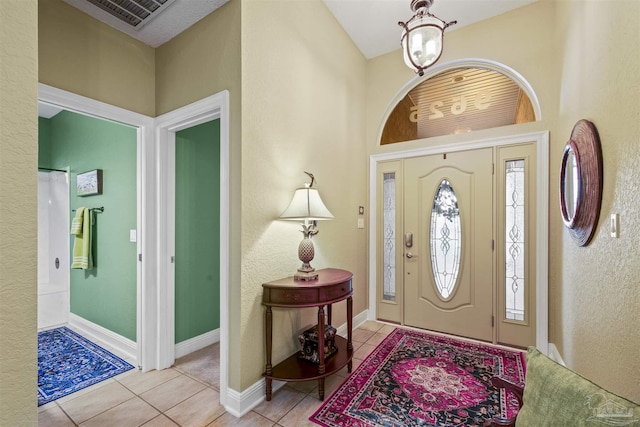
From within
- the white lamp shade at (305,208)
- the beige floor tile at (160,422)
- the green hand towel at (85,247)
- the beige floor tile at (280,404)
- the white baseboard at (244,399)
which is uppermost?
the white lamp shade at (305,208)

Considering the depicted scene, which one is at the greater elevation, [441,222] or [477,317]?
[441,222]

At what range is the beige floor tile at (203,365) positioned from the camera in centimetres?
235

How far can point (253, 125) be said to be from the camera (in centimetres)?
201

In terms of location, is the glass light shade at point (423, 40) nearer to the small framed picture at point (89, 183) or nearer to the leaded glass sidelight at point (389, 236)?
the leaded glass sidelight at point (389, 236)

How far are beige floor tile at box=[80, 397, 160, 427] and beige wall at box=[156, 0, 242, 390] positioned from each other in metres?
0.57

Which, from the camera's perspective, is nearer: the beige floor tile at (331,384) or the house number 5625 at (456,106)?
the beige floor tile at (331,384)

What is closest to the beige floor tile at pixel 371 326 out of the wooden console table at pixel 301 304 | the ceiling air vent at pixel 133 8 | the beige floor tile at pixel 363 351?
the beige floor tile at pixel 363 351

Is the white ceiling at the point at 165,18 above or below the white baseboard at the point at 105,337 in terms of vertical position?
above

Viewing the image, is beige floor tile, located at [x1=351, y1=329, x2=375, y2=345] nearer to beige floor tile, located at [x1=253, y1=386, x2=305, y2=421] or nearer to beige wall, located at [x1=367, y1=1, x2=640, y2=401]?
beige floor tile, located at [x1=253, y1=386, x2=305, y2=421]

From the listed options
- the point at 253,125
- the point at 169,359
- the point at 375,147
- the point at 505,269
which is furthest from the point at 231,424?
the point at 375,147

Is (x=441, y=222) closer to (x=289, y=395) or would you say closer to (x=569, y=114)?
(x=569, y=114)

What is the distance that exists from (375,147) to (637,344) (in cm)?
288

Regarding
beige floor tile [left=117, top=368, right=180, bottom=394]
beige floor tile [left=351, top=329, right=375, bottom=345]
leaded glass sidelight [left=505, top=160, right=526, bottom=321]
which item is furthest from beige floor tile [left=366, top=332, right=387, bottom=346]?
beige floor tile [left=117, top=368, right=180, bottom=394]

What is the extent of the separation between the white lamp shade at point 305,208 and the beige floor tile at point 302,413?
129 cm
